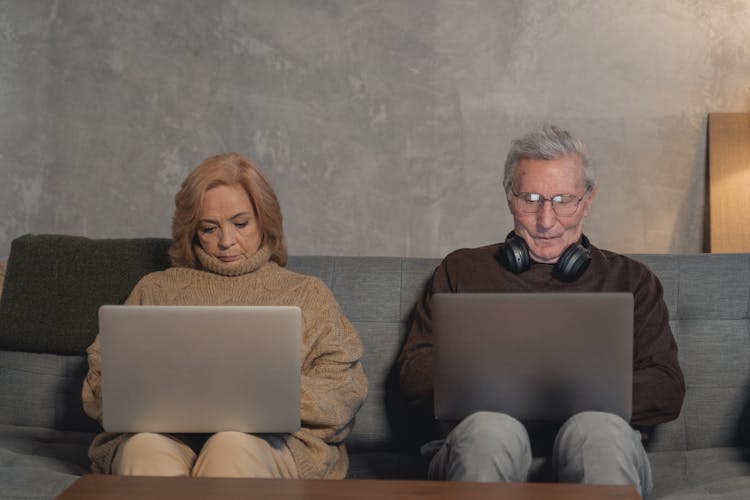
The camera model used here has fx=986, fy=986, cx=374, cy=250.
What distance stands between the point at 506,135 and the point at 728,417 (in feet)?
5.32

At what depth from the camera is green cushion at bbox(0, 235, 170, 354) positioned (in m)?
2.55

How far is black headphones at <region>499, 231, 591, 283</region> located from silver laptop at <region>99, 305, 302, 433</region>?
685 mm

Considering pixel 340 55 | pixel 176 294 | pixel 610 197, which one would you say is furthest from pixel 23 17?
pixel 610 197

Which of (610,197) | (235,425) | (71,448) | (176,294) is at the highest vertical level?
(610,197)

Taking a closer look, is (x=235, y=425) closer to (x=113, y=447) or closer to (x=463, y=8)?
(x=113, y=447)

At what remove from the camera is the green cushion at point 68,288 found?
8.38 feet

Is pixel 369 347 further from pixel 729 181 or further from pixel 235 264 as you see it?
pixel 729 181

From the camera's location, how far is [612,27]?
143 inches

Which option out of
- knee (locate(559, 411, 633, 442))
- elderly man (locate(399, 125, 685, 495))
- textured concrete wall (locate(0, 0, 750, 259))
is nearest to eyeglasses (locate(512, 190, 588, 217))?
elderly man (locate(399, 125, 685, 495))

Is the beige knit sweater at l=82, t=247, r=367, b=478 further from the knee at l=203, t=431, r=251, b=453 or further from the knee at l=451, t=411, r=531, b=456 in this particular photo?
the knee at l=451, t=411, r=531, b=456

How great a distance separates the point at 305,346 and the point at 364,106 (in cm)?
176

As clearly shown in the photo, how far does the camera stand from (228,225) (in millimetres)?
2254

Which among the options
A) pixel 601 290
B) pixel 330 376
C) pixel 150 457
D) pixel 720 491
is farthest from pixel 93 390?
pixel 720 491

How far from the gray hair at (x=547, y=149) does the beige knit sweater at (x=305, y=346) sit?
0.51m
